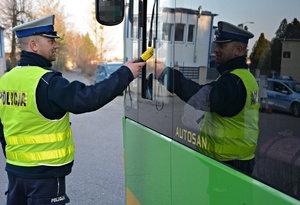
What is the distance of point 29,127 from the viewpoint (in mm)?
2166

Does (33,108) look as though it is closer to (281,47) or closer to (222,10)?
(222,10)

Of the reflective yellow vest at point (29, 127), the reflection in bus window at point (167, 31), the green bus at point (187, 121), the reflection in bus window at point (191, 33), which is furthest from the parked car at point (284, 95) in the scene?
the reflective yellow vest at point (29, 127)

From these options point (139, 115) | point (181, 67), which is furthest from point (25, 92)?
point (181, 67)

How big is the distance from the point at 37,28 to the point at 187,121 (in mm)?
1193

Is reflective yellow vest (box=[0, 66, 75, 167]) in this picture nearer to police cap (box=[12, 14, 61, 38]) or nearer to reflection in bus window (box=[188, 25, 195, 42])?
police cap (box=[12, 14, 61, 38])

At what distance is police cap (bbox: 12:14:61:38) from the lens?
7.43 ft

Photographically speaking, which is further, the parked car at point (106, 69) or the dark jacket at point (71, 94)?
the parked car at point (106, 69)

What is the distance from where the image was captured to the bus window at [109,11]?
8.71 feet

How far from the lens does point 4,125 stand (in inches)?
90.7

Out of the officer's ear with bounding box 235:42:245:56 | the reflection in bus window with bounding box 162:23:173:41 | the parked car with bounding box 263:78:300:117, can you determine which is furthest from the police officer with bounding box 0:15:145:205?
the parked car with bounding box 263:78:300:117

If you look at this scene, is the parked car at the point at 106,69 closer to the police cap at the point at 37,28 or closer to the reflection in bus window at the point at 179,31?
the police cap at the point at 37,28

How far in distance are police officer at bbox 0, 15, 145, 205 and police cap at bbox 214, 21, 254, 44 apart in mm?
625

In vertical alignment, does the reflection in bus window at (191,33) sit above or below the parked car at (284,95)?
above

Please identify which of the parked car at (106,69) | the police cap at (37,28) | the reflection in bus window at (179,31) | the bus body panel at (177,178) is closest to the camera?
the bus body panel at (177,178)
